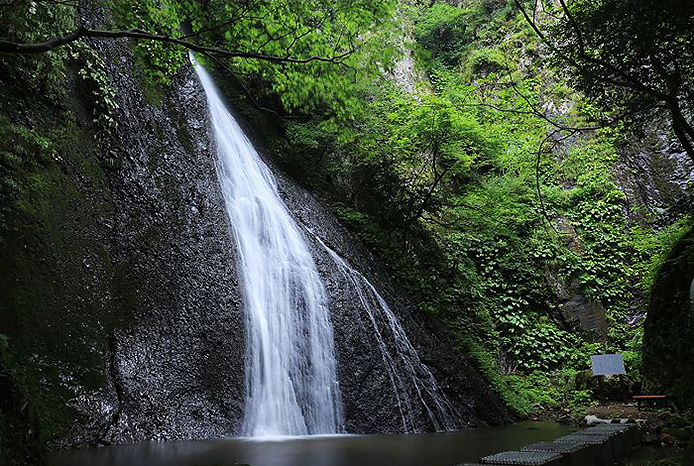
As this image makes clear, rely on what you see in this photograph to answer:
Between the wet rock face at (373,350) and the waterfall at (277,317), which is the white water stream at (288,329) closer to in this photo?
the waterfall at (277,317)

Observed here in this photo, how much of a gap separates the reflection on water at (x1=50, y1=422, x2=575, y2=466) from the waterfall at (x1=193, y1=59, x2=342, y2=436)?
553 mm

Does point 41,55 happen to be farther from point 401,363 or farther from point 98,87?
point 401,363

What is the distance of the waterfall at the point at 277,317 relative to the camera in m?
6.91

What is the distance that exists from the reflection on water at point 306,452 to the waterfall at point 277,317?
21.8 inches

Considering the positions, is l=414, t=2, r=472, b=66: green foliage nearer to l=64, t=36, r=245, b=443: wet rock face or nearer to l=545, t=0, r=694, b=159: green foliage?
l=64, t=36, r=245, b=443: wet rock face

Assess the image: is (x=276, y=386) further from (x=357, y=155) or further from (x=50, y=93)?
(x=357, y=155)

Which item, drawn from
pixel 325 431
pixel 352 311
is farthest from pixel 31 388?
pixel 352 311

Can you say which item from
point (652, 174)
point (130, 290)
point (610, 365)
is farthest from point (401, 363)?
point (652, 174)

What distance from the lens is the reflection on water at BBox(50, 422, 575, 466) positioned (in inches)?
174

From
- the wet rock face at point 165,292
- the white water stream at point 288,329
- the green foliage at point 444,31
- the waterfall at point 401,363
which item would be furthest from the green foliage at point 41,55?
the green foliage at point 444,31

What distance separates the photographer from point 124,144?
25.2ft

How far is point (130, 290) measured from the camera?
6383 millimetres

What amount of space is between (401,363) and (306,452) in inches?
146

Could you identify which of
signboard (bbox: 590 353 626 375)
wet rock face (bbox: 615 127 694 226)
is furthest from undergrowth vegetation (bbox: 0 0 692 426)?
signboard (bbox: 590 353 626 375)
